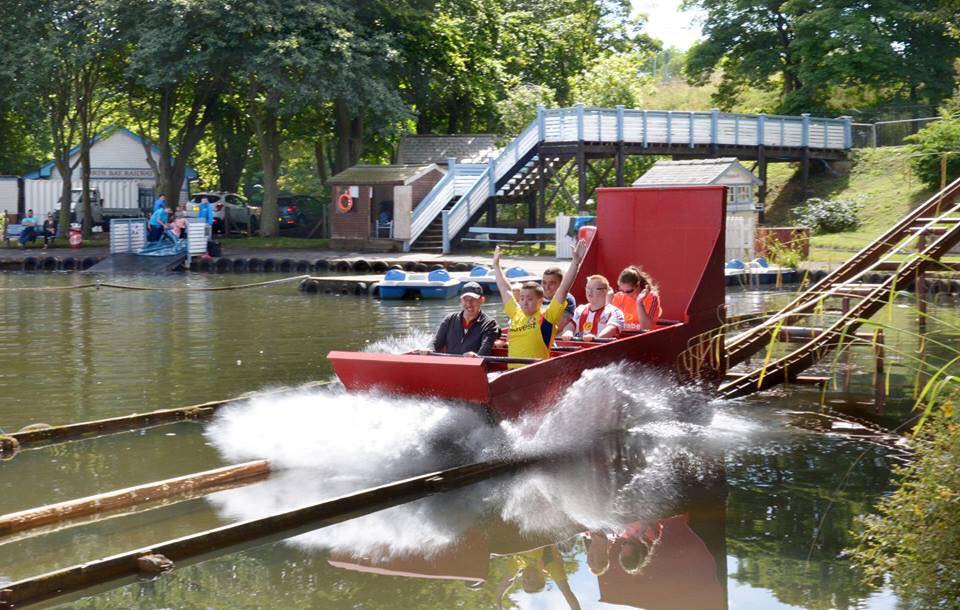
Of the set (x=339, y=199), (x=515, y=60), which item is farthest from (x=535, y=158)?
(x=515, y=60)

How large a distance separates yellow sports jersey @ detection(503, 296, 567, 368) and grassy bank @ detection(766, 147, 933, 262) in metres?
22.6

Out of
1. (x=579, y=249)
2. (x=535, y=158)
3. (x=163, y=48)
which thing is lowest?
(x=579, y=249)

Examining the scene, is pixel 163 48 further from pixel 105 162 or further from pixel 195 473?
pixel 195 473

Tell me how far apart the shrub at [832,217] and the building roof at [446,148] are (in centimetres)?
1143

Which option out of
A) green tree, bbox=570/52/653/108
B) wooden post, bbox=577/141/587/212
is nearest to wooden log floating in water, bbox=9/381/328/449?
wooden post, bbox=577/141/587/212

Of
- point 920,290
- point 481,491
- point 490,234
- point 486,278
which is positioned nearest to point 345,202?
point 490,234

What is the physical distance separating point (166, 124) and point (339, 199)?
8067mm

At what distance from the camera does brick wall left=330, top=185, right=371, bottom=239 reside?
39584 millimetres

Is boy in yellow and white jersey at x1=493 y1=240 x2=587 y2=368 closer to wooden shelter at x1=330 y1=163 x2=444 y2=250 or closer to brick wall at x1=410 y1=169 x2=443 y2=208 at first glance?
wooden shelter at x1=330 y1=163 x2=444 y2=250

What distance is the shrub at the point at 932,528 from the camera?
550cm

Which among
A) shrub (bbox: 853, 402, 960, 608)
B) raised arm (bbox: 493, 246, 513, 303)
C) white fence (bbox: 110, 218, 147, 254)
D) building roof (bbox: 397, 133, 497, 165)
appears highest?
building roof (bbox: 397, 133, 497, 165)

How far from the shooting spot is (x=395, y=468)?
10.7 metres

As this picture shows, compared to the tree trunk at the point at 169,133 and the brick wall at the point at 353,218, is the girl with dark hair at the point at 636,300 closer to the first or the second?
the brick wall at the point at 353,218

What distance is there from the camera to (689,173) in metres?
33.2
